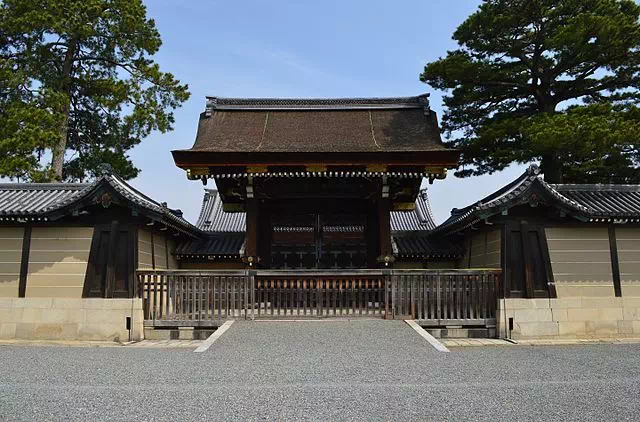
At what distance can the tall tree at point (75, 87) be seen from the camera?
17.0 meters

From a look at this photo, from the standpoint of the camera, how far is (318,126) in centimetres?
1535

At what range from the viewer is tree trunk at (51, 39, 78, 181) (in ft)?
59.9

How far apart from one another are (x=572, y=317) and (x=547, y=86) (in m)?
8.51

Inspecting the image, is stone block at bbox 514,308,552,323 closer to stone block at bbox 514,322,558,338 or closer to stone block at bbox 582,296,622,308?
stone block at bbox 514,322,558,338

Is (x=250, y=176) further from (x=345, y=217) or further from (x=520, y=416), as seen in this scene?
(x=520, y=416)

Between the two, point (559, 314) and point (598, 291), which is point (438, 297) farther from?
point (598, 291)

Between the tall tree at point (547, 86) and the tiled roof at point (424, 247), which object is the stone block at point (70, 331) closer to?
the tiled roof at point (424, 247)

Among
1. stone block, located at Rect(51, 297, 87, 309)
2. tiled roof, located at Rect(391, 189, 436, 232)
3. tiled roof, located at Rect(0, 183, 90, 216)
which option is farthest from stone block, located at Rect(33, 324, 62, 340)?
tiled roof, located at Rect(391, 189, 436, 232)

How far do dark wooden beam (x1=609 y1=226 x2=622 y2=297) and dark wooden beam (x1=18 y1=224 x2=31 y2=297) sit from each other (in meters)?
13.9

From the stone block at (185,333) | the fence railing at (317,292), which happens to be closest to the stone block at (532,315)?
the fence railing at (317,292)

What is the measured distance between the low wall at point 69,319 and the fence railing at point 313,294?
0.49m

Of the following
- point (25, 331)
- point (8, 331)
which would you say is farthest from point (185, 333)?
point (8, 331)

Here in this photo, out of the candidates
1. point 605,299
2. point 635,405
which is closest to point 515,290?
point 605,299

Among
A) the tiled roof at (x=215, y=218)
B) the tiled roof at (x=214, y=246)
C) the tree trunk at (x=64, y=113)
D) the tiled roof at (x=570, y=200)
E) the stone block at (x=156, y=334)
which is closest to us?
the tiled roof at (x=570, y=200)
